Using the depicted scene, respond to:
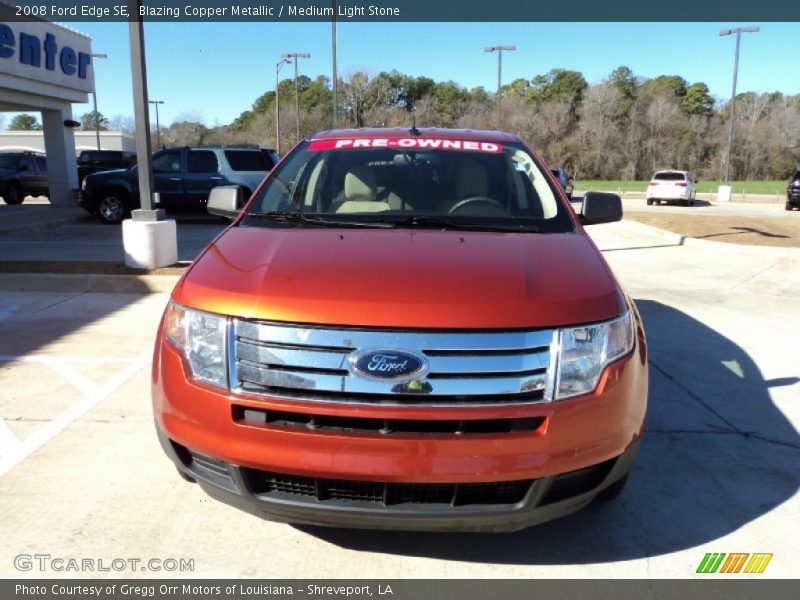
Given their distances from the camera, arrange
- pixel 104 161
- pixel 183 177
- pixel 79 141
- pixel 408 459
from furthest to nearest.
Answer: pixel 79 141, pixel 104 161, pixel 183 177, pixel 408 459

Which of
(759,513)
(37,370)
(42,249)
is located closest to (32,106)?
(42,249)

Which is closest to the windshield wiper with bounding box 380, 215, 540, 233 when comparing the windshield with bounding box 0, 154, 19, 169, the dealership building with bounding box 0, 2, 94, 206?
the dealership building with bounding box 0, 2, 94, 206

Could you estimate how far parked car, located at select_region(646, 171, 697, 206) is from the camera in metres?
30.2

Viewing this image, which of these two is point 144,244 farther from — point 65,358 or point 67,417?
point 67,417

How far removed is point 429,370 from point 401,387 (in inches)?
4.4

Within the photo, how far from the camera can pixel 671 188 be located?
99.3 ft

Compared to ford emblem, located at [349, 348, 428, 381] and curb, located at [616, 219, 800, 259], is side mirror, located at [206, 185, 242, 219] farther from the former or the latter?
curb, located at [616, 219, 800, 259]

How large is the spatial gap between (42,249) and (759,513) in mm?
11423

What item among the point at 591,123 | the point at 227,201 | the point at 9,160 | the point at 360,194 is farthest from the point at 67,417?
the point at 591,123

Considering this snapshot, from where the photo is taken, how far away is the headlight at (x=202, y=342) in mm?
2344

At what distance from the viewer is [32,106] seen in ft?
56.9

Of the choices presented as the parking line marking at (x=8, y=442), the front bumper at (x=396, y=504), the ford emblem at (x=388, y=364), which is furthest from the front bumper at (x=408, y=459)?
the parking line marking at (x=8, y=442)

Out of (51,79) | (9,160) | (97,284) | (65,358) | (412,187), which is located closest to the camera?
(412,187)

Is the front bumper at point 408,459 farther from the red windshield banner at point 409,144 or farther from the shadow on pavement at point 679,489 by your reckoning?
the red windshield banner at point 409,144
